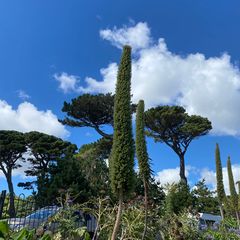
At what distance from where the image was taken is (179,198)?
18.5 metres

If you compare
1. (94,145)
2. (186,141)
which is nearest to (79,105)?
(94,145)

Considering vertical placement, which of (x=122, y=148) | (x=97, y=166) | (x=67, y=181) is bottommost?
(x=122, y=148)

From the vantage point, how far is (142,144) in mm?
6824

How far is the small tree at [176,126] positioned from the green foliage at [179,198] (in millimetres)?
8028

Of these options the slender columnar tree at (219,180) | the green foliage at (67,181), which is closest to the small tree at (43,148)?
the green foliage at (67,181)

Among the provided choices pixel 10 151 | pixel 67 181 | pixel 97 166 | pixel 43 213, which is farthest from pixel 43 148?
pixel 43 213

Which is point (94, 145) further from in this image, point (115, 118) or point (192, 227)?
point (115, 118)

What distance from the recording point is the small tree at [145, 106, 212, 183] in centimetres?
2906

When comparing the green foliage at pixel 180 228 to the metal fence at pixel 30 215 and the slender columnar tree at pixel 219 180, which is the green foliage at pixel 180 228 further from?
the metal fence at pixel 30 215

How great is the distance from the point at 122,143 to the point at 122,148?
73 mm

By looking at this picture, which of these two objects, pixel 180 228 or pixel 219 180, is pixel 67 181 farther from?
pixel 180 228

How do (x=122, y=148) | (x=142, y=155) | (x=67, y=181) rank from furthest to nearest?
1. (x=67, y=181)
2. (x=142, y=155)
3. (x=122, y=148)

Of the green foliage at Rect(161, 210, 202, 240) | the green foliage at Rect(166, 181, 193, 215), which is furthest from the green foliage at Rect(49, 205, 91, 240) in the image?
the green foliage at Rect(166, 181, 193, 215)

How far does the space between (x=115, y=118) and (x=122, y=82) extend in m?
0.58
